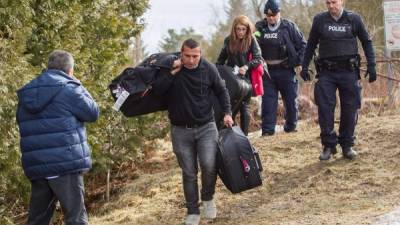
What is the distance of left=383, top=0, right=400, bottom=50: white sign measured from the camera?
11.2 m

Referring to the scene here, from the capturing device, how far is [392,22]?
36.8 ft

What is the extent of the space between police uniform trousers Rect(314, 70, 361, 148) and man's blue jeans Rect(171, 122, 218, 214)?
79.8 inches

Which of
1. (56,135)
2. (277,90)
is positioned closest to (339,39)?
(277,90)

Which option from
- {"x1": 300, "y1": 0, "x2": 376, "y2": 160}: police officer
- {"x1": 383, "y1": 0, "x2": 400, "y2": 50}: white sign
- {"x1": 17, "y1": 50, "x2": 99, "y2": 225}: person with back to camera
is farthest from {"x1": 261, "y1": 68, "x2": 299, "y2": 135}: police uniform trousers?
{"x1": 17, "y1": 50, "x2": 99, "y2": 225}: person with back to camera

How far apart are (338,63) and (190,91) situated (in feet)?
7.89

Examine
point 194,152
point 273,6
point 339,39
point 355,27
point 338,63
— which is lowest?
point 194,152

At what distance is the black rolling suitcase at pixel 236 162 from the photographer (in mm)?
6361

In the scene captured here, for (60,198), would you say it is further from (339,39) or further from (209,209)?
(339,39)

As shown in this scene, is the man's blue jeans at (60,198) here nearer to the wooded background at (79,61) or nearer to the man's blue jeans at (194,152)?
the man's blue jeans at (194,152)

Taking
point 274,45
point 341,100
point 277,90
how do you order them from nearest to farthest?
point 341,100
point 274,45
point 277,90

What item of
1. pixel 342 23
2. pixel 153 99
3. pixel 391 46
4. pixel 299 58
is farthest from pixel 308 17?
pixel 153 99

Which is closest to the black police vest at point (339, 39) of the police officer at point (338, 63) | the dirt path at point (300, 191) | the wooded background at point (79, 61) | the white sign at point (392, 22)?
the police officer at point (338, 63)

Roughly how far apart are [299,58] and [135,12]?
378 cm

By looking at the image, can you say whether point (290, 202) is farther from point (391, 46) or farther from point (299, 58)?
point (391, 46)
